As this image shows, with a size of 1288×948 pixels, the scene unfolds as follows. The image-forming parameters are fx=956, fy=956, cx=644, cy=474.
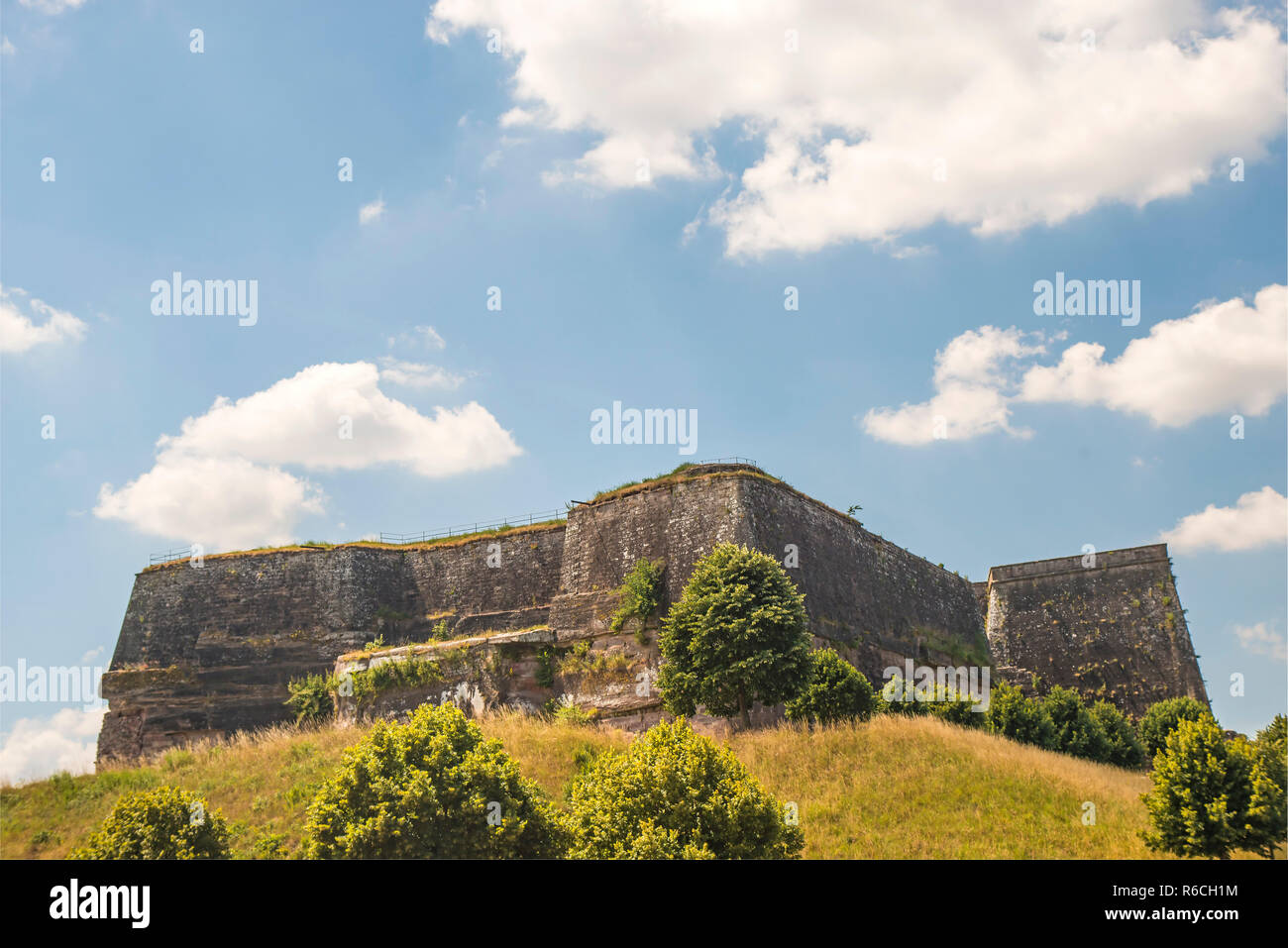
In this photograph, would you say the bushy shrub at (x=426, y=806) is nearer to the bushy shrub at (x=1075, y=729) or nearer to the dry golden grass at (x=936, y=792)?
the dry golden grass at (x=936, y=792)

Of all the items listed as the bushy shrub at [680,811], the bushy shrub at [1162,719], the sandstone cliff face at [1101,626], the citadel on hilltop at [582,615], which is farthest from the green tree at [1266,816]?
the sandstone cliff face at [1101,626]

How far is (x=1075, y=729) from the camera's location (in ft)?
93.0

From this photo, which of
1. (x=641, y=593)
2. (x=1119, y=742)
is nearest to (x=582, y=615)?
(x=641, y=593)

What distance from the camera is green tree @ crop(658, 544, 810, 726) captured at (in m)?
23.9

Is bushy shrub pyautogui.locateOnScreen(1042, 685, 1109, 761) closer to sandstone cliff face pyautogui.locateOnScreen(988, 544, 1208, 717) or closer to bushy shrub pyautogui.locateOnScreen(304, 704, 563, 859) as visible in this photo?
sandstone cliff face pyautogui.locateOnScreen(988, 544, 1208, 717)

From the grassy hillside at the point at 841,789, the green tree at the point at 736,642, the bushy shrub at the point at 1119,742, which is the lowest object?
the bushy shrub at the point at 1119,742

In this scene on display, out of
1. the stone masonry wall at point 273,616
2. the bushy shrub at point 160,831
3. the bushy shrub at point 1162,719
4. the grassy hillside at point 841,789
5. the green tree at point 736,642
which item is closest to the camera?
the bushy shrub at point 160,831

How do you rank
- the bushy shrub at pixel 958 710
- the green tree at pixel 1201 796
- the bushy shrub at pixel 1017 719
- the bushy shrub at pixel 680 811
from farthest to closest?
1. the bushy shrub at pixel 1017 719
2. the bushy shrub at pixel 958 710
3. the green tree at pixel 1201 796
4. the bushy shrub at pixel 680 811

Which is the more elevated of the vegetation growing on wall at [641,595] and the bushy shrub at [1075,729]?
the vegetation growing on wall at [641,595]

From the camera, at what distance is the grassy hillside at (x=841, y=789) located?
57.1ft

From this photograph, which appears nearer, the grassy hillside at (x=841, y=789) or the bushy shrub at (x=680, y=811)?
the bushy shrub at (x=680, y=811)

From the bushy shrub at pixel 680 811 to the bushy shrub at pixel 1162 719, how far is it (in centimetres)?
2108

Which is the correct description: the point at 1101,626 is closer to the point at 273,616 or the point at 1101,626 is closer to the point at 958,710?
the point at 958,710
